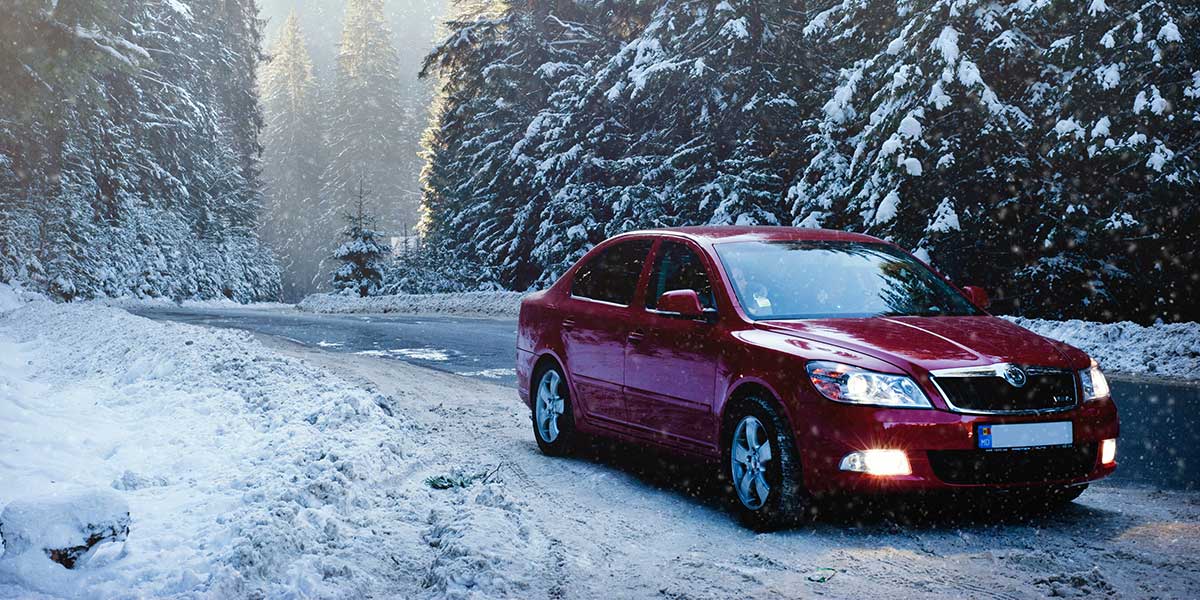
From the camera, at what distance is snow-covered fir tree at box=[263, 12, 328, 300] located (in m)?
89.1

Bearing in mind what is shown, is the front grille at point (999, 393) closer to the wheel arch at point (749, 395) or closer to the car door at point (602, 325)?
the wheel arch at point (749, 395)

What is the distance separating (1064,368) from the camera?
5492 mm

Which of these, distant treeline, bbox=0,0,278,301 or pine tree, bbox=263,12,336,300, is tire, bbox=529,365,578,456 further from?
pine tree, bbox=263,12,336,300

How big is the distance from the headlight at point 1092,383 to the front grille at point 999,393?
10.9 inches

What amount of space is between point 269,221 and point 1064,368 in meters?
92.3

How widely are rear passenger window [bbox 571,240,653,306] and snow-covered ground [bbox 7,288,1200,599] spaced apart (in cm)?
119

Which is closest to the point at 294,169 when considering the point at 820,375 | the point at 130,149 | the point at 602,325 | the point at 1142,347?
the point at 130,149

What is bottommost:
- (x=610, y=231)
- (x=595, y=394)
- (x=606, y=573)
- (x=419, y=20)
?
(x=606, y=573)

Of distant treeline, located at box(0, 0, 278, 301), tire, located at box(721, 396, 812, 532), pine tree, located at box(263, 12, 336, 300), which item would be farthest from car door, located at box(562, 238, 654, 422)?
pine tree, located at box(263, 12, 336, 300)

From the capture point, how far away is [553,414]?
796cm

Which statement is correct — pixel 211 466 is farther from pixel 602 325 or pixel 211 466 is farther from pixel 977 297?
pixel 977 297

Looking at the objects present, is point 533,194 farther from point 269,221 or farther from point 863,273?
point 269,221

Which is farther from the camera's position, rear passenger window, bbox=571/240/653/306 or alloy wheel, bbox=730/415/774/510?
rear passenger window, bbox=571/240/653/306

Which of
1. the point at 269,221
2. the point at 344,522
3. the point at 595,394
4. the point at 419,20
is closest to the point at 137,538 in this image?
the point at 344,522
